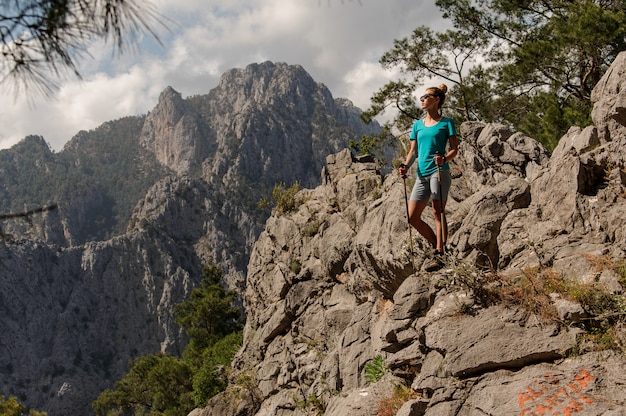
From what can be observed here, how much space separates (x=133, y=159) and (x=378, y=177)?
583 ft

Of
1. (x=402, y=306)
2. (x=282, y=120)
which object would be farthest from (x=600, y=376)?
(x=282, y=120)

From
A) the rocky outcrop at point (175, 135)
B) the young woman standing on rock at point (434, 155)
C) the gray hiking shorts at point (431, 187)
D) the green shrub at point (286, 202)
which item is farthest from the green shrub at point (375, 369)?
the rocky outcrop at point (175, 135)

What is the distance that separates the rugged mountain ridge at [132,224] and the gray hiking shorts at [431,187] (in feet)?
202

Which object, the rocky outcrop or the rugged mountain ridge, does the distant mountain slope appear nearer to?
the rocky outcrop

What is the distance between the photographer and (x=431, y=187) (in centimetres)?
727

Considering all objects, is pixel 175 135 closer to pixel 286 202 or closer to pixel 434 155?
pixel 286 202

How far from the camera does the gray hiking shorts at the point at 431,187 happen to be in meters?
7.21

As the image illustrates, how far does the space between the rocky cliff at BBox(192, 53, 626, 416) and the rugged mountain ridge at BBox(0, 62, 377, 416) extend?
192 feet

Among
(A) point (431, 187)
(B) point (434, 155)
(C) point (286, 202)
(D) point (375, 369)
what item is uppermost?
(C) point (286, 202)

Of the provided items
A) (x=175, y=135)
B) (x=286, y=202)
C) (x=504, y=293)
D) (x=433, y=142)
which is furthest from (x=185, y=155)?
(x=504, y=293)

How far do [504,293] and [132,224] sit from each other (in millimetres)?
123231

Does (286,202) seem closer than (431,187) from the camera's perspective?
No

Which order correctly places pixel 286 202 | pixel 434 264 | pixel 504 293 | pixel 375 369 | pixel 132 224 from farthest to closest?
pixel 132 224 < pixel 286 202 < pixel 375 369 < pixel 434 264 < pixel 504 293

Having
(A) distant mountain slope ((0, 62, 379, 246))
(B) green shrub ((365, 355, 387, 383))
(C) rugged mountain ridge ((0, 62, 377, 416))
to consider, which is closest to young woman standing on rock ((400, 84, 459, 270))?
(B) green shrub ((365, 355, 387, 383))
